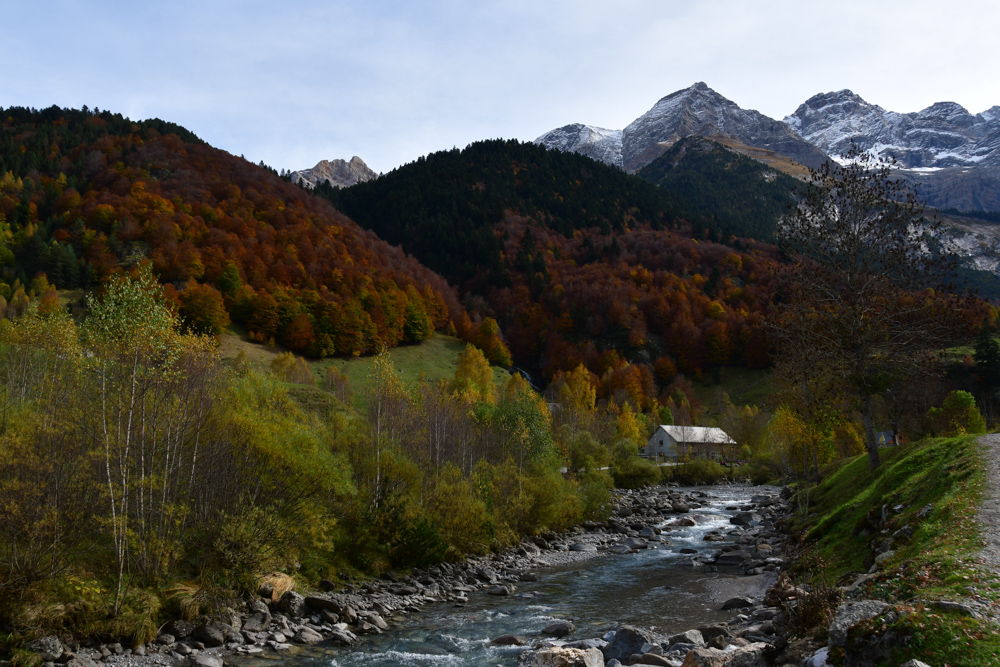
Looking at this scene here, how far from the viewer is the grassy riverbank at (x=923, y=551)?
8875 mm

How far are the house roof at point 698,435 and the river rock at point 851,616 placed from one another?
336 ft

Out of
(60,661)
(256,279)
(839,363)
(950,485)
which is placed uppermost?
(256,279)

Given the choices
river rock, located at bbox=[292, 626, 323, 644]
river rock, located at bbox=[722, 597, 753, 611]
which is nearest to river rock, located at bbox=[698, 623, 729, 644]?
river rock, located at bbox=[722, 597, 753, 611]

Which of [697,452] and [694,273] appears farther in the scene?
[694,273]

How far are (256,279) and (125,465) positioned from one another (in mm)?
110495

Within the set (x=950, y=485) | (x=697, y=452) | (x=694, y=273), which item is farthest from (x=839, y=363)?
(x=694, y=273)

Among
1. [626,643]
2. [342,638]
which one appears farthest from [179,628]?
[626,643]

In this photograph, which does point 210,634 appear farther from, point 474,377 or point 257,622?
point 474,377

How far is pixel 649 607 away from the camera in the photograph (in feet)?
83.4

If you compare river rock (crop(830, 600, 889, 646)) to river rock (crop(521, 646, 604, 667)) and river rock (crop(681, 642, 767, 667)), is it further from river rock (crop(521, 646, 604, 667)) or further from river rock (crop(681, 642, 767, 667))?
river rock (crop(521, 646, 604, 667))

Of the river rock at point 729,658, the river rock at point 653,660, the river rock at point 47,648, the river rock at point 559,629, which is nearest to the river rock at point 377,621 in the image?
the river rock at point 559,629

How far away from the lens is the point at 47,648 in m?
17.2

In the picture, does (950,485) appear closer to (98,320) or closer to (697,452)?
(98,320)

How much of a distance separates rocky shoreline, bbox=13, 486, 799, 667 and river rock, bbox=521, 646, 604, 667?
0.11 ft
